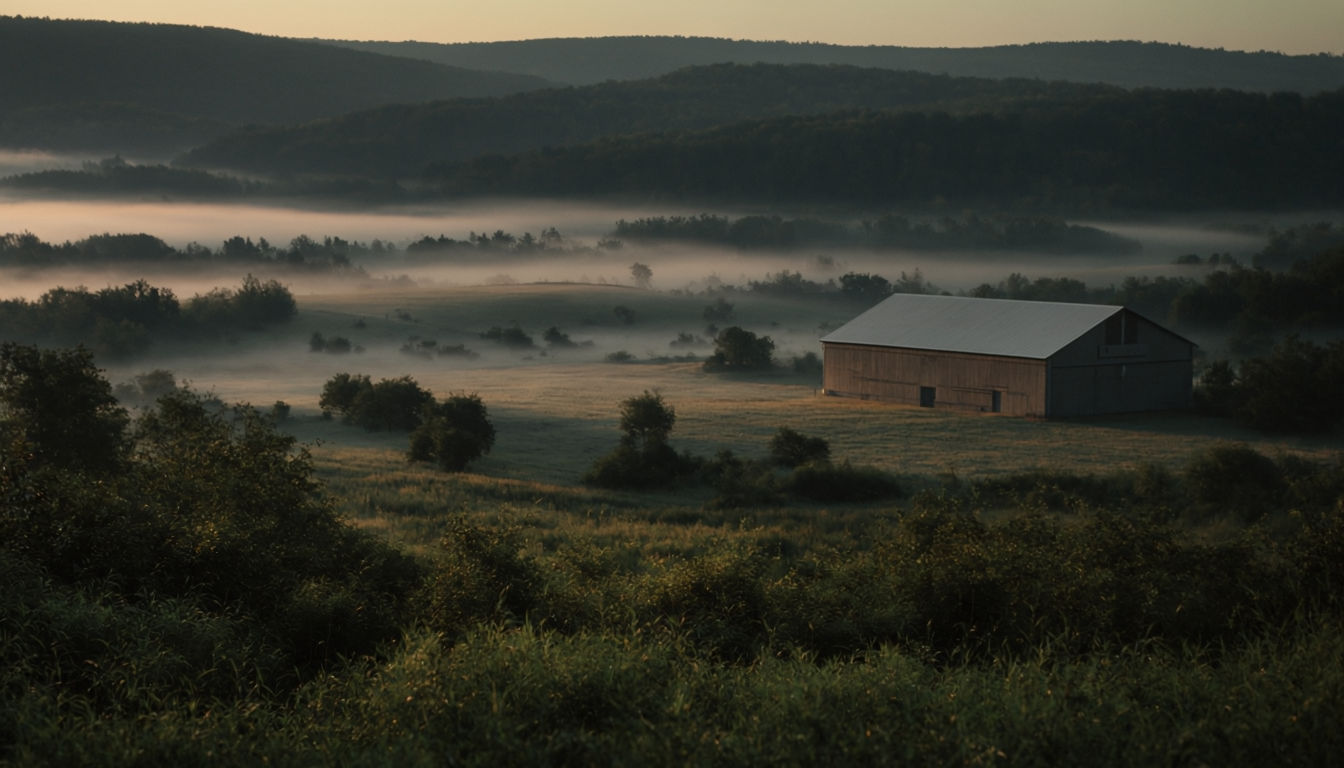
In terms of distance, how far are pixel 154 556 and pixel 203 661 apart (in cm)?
294

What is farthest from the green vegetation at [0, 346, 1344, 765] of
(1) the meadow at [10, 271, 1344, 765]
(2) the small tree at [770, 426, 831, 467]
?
(2) the small tree at [770, 426, 831, 467]

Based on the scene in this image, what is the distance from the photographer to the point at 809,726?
35.9 ft

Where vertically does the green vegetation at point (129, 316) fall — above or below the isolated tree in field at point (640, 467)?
above

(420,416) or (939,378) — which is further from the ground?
(939,378)

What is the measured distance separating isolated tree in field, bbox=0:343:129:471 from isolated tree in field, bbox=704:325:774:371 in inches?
2465

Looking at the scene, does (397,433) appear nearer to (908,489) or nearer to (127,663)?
(908,489)

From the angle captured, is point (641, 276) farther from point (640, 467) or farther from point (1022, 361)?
point (640, 467)

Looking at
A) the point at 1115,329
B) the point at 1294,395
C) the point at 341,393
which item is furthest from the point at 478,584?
the point at 341,393

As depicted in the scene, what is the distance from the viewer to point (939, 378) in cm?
6725

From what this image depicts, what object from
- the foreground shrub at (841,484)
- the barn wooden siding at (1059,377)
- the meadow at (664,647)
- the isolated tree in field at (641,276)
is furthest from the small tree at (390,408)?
the isolated tree in field at (641,276)

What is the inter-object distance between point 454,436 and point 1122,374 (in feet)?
111

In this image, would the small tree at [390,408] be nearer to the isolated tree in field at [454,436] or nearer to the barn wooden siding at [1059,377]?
the isolated tree in field at [454,436]

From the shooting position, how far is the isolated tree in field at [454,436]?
49688mm

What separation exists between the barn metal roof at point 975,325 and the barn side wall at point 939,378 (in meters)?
0.46
